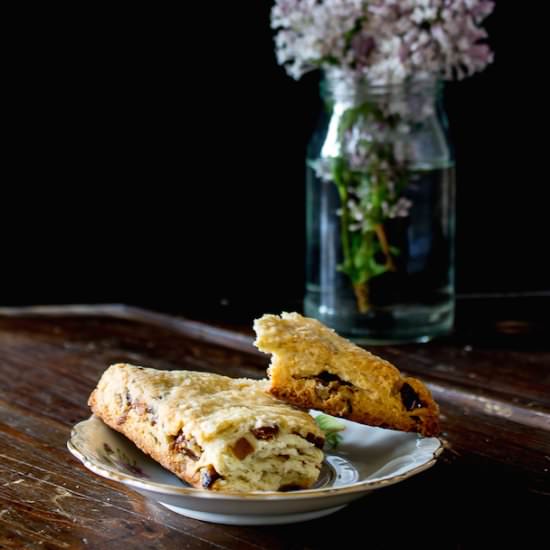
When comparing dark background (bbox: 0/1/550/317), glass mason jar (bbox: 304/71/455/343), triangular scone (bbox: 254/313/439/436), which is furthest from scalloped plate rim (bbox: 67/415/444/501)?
dark background (bbox: 0/1/550/317)

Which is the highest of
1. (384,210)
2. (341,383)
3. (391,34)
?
(391,34)

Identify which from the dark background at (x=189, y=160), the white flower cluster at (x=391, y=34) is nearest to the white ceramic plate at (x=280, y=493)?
the white flower cluster at (x=391, y=34)

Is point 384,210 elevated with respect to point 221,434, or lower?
elevated

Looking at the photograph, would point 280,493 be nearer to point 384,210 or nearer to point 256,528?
point 256,528

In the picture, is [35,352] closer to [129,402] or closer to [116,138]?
[129,402]

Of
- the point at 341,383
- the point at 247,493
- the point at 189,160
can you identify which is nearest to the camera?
the point at 247,493

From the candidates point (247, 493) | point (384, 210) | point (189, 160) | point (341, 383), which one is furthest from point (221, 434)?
point (189, 160)

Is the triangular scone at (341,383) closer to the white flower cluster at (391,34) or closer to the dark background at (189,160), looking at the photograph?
the white flower cluster at (391,34)

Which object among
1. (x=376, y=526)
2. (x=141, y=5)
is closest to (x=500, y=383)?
(x=376, y=526)
